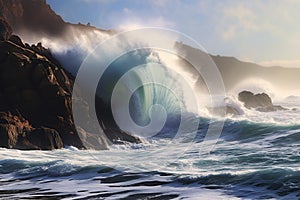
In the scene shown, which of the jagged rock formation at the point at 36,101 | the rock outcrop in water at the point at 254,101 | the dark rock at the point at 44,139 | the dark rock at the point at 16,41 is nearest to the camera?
the dark rock at the point at 44,139

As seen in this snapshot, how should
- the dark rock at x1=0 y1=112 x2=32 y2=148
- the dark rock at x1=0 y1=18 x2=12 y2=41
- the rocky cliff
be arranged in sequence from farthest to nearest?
the dark rock at x1=0 y1=18 x2=12 y2=41 → the rocky cliff → the dark rock at x1=0 y1=112 x2=32 y2=148

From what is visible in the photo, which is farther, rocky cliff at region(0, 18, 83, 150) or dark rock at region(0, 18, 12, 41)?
dark rock at region(0, 18, 12, 41)

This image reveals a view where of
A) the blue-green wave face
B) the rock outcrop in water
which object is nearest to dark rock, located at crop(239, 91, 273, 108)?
the rock outcrop in water

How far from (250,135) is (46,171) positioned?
11.5m

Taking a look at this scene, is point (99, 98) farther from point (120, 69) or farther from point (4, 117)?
point (4, 117)

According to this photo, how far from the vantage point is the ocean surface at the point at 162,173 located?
1019 cm

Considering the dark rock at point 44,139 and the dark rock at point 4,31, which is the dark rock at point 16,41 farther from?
the dark rock at point 44,139

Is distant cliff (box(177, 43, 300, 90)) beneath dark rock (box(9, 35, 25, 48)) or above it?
above

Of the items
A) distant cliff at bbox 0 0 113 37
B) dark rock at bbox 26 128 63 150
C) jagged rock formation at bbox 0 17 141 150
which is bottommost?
dark rock at bbox 26 128 63 150

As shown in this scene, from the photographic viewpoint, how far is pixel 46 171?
13.4 meters

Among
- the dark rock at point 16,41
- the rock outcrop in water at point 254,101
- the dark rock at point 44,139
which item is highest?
the rock outcrop in water at point 254,101

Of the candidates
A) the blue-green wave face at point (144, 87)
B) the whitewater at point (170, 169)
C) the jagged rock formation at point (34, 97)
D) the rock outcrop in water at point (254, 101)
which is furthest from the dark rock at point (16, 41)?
the rock outcrop in water at point (254, 101)

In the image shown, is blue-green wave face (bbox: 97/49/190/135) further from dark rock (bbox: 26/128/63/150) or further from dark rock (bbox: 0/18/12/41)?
dark rock (bbox: 26/128/63/150)

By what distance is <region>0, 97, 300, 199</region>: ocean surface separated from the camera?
33.4ft
